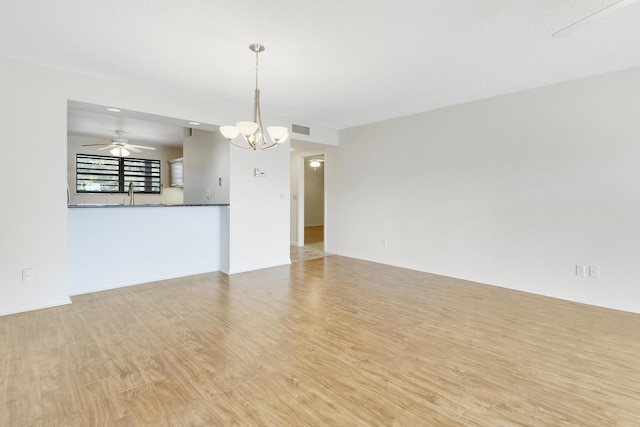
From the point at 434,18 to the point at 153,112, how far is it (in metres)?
3.36

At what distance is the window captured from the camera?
6.62 meters

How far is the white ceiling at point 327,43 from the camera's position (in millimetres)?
2201

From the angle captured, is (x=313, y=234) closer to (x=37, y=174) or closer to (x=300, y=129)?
(x=300, y=129)

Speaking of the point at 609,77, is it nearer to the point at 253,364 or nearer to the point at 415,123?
the point at 415,123

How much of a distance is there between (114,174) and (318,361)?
7.07 metres

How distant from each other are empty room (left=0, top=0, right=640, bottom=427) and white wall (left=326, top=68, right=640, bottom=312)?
0.08 ft

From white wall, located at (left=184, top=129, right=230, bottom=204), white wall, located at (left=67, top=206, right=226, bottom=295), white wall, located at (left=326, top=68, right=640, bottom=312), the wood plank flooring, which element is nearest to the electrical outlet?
white wall, located at (left=67, top=206, right=226, bottom=295)

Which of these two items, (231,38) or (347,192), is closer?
(231,38)

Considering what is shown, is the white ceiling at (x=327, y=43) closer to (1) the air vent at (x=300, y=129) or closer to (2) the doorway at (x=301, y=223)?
(1) the air vent at (x=300, y=129)

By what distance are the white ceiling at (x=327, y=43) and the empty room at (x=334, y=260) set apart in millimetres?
24

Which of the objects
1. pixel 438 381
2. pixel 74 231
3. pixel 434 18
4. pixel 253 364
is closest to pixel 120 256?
pixel 74 231

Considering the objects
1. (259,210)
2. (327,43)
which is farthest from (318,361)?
(259,210)

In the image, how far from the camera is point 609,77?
3.31 m

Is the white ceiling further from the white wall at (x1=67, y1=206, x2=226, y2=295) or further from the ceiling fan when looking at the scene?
the ceiling fan
